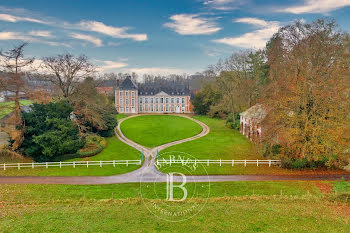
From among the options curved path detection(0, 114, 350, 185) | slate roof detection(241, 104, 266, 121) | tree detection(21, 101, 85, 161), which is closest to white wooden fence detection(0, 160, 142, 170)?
tree detection(21, 101, 85, 161)

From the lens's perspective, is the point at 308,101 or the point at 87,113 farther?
the point at 87,113

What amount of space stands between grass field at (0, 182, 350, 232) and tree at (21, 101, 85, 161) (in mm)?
5782

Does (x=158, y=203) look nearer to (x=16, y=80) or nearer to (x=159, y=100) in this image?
(x=16, y=80)

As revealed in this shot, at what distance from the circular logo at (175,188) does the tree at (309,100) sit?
7.81 metres

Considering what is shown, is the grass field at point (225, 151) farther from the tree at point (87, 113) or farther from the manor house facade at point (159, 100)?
the manor house facade at point (159, 100)

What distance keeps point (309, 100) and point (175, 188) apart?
13.5 meters

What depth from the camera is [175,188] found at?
1784 centimetres

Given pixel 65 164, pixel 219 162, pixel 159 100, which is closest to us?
pixel 65 164

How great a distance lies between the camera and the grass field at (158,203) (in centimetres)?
1220

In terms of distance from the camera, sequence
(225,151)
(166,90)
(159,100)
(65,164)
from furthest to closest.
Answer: (166,90) → (159,100) → (225,151) → (65,164)

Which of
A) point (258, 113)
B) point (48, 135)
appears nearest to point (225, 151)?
point (258, 113)

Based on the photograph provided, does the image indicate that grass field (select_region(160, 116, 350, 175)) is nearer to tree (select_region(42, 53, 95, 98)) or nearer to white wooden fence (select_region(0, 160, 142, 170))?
white wooden fence (select_region(0, 160, 142, 170))

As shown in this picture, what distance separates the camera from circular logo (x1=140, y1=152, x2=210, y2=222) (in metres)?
14.0

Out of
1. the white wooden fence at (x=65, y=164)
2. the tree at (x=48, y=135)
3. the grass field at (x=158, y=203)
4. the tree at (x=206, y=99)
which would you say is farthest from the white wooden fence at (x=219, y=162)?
the tree at (x=206, y=99)
